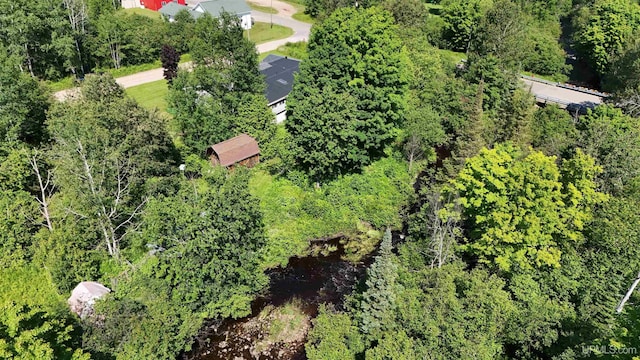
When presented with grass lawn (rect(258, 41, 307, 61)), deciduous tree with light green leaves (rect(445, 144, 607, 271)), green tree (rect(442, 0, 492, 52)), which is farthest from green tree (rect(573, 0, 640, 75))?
grass lawn (rect(258, 41, 307, 61))

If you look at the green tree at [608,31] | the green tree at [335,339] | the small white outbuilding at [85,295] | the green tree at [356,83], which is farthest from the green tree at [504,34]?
the small white outbuilding at [85,295]

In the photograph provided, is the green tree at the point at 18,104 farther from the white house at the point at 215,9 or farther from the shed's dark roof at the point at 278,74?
the white house at the point at 215,9

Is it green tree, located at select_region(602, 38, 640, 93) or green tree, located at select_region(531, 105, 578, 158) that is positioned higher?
green tree, located at select_region(602, 38, 640, 93)

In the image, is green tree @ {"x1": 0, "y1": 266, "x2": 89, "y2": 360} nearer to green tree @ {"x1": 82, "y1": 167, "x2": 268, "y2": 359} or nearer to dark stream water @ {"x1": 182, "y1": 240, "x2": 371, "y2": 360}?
green tree @ {"x1": 82, "y1": 167, "x2": 268, "y2": 359}

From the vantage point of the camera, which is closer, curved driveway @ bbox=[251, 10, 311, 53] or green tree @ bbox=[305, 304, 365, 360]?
green tree @ bbox=[305, 304, 365, 360]

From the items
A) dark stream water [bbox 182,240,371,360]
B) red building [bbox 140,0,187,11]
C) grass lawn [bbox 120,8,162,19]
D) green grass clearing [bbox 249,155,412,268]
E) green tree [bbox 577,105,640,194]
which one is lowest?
dark stream water [bbox 182,240,371,360]

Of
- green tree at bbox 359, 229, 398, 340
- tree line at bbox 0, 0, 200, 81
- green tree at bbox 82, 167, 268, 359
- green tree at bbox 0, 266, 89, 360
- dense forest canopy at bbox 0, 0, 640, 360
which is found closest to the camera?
green tree at bbox 0, 266, 89, 360

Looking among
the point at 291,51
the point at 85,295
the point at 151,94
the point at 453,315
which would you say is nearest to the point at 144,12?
the point at 291,51
